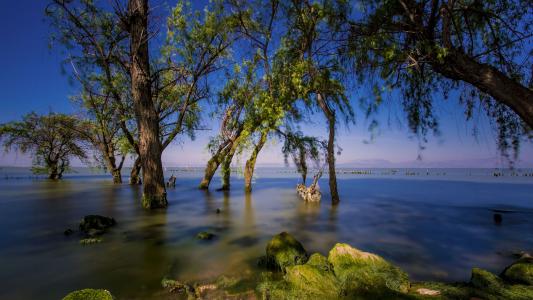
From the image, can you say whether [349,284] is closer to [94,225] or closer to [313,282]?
[313,282]

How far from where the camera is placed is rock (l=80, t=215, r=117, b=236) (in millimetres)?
8241

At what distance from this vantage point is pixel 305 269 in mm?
3979

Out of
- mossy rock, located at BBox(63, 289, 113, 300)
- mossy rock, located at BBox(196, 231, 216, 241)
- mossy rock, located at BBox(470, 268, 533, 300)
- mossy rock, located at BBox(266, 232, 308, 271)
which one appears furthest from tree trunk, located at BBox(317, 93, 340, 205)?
mossy rock, located at BBox(63, 289, 113, 300)

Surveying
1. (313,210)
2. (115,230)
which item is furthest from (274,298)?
(313,210)

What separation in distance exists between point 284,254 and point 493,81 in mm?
5056

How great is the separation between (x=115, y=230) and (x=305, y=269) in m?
7.64

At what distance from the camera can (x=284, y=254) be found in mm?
5344

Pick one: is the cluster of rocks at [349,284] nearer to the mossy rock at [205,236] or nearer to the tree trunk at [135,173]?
the mossy rock at [205,236]

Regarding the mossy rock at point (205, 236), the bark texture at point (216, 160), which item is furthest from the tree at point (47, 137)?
the mossy rock at point (205, 236)

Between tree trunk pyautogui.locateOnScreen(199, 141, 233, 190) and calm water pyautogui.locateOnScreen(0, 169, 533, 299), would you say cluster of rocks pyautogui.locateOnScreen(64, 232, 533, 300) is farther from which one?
tree trunk pyautogui.locateOnScreen(199, 141, 233, 190)

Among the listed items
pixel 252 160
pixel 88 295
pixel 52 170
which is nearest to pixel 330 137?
pixel 252 160

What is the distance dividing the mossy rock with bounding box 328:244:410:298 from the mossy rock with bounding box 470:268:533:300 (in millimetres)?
920

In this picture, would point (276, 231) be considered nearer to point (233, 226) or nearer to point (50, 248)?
point (233, 226)

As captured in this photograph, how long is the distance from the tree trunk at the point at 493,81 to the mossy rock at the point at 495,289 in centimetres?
258
